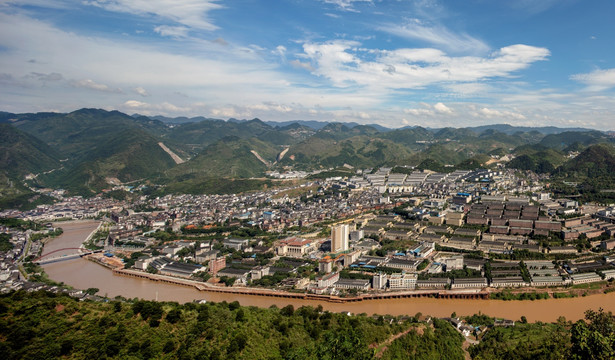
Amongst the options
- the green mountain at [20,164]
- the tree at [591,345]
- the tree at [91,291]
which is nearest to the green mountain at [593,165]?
the tree at [591,345]

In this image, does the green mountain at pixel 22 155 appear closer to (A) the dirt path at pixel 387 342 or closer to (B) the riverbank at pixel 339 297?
(B) the riverbank at pixel 339 297

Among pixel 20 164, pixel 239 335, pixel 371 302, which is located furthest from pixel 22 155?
pixel 239 335

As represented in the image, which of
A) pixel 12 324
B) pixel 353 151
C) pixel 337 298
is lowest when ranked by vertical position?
pixel 337 298

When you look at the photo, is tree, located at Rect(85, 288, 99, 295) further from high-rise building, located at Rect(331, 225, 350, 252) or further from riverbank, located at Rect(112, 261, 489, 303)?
high-rise building, located at Rect(331, 225, 350, 252)

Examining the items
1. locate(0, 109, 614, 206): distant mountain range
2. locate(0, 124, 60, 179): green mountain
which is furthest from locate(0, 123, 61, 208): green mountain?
locate(0, 109, 614, 206): distant mountain range

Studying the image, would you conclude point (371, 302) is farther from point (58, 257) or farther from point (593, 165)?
point (593, 165)

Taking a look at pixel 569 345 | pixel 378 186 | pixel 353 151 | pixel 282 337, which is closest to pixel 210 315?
pixel 282 337

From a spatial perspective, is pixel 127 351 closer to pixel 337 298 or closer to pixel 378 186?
pixel 337 298
